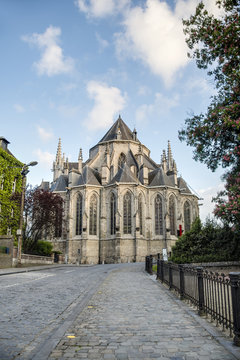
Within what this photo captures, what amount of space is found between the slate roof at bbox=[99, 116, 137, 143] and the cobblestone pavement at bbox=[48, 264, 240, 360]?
144ft

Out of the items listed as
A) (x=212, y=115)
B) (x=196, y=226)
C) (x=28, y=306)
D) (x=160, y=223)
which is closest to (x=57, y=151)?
(x=160, y=223)

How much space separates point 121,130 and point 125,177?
1270 cm

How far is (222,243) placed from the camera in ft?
64.8

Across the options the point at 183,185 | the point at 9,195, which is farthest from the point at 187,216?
the point at 9,195

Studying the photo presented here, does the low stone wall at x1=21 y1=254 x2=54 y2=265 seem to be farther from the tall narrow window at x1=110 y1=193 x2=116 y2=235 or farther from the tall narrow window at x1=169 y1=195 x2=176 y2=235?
the tall narrow window at x1=169 y1=195 x2=176 y2=235

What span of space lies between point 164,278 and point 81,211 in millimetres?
30487

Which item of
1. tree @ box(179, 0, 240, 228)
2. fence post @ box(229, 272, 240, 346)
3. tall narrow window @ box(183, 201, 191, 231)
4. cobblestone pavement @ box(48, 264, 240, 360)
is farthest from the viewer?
tall narrow window @ box(183, 201, 191, 231)

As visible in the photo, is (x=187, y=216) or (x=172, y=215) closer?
(x=172, y=215)

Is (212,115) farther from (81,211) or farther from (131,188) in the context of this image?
(81,211)

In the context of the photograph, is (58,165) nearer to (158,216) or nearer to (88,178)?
(88,178)

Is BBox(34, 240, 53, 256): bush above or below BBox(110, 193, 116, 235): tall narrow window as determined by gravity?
below

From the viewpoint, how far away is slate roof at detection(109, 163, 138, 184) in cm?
4108

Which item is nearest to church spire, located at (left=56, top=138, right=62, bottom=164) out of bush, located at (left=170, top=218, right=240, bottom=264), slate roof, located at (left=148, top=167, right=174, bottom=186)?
slate roof, located at (left=148, top=167, right=174, bottom=186)

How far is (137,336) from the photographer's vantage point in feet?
15.2
